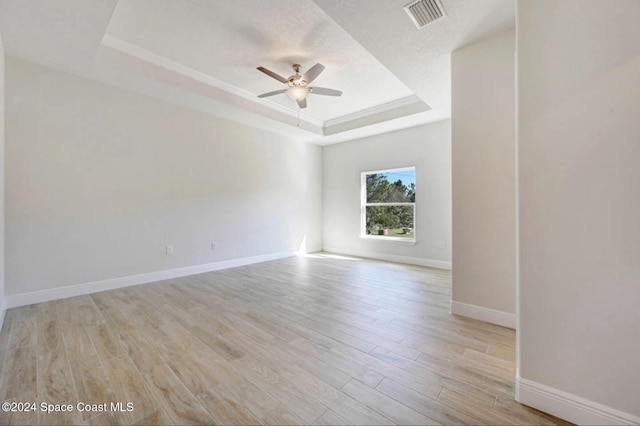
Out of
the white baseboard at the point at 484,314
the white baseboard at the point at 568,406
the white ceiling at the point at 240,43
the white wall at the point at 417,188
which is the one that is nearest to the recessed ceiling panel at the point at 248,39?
the white ceiling at the point at 240,43

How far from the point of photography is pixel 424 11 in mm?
2088

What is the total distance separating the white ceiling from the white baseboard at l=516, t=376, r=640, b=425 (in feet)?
8.78

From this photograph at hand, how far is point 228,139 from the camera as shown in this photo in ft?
15.2

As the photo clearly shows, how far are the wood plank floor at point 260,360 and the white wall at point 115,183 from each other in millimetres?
667

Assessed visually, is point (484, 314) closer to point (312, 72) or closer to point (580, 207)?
point (580, 207)

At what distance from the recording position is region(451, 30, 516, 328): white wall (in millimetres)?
2307

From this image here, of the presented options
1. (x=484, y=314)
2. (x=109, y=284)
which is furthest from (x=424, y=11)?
(x=109, y=284)

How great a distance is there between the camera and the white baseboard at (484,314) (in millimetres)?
2266

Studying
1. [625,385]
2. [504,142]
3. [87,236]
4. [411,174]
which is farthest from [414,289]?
[87,236]

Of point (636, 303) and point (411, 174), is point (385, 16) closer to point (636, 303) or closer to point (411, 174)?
point (636, 303)

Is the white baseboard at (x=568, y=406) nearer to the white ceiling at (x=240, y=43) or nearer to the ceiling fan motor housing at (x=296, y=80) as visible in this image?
the white ceiling at (x=240, y=43)

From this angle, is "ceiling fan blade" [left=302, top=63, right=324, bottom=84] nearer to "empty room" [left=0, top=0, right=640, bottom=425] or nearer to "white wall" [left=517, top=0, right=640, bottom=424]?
"empty room" [left=0, top=0, right=640, bottom=425]

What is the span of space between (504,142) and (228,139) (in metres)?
4.13

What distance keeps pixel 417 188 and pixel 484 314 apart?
290cm
